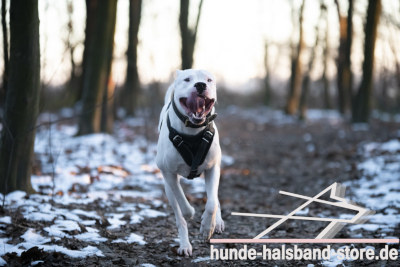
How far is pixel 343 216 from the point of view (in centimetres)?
606

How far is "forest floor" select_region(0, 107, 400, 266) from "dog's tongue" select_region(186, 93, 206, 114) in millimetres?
1579

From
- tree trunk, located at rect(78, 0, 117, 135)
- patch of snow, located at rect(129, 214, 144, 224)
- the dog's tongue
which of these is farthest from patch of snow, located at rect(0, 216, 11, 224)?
tree trunk, located at rect(78, 0, 117, 135)

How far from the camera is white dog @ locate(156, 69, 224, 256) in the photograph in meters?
4.16

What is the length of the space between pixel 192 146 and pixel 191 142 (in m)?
0.04

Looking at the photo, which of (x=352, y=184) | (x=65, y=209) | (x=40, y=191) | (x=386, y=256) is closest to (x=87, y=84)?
(x=40, y=191)

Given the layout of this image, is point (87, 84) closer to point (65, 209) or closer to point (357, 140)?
point (65, 209)

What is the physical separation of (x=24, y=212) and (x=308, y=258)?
345 cm

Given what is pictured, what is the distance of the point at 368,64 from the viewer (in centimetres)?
1472

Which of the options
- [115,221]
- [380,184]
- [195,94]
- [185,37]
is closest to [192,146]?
[195,94]

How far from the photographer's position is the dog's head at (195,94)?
162 inches

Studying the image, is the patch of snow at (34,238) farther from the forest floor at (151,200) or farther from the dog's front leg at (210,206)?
the dog's front leg at (210,206)

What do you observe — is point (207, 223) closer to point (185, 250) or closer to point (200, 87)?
point (185, 250)

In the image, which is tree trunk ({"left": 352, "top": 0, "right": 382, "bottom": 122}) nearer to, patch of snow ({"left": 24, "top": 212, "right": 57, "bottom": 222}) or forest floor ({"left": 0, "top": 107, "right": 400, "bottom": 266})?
forest floor ({"left": 0, "top": 107, "right": 400, "bottom": 266})

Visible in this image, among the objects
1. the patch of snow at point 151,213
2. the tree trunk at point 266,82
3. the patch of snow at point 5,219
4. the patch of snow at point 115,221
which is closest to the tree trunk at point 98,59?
the patch of snow at point 151,213
